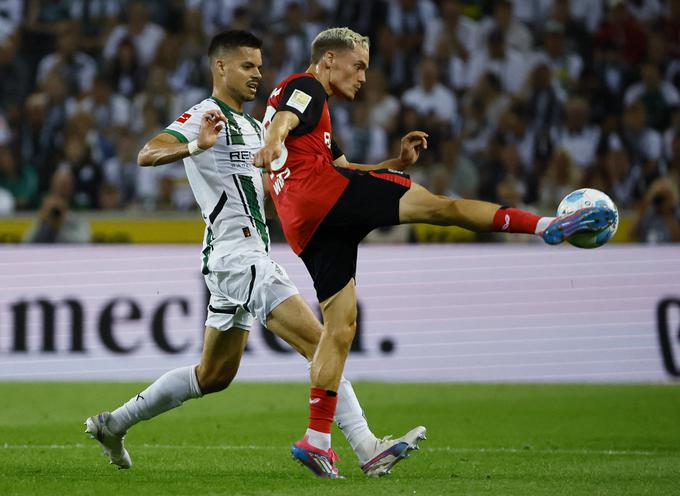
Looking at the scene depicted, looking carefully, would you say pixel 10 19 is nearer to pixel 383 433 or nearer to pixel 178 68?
pixel 178 68

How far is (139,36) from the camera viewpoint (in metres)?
17.3

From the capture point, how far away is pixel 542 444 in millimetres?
8297

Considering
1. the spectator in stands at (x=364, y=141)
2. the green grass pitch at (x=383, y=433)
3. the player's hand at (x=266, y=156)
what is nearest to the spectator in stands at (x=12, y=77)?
the spectator in stands at (x=364, y=141)

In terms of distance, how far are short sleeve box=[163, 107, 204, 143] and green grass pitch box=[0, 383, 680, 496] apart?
74.5 inches

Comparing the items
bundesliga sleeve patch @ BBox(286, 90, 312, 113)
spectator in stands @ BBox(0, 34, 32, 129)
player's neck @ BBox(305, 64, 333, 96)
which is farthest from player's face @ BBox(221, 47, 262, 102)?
spectator in stands @ BBox(0, 34, 32, 129)

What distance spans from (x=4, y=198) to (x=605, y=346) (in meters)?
8.00

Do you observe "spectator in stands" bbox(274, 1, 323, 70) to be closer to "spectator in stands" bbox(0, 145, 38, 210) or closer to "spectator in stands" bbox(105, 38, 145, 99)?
"spectator in stands" bbox(105, 38, 145, 99)

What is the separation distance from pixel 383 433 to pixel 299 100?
3470mm

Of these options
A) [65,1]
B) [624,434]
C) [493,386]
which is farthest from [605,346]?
[65,1]

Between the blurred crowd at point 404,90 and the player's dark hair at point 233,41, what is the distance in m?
7.81

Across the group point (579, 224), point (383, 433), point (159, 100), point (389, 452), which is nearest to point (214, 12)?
point (159, 100)

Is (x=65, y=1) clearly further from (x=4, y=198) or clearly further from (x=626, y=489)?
(x=626, y=489)

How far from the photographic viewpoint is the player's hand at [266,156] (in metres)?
5.86

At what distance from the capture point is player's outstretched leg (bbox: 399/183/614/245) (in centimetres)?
585
